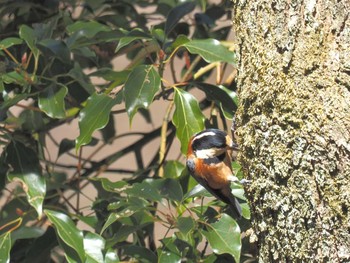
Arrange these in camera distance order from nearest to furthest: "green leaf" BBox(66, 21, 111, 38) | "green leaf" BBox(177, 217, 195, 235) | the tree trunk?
the tree trunk, "green leaf" BBox(177, 217, 195, 235), "green leaf" BBox(66, 21, 111, 38)

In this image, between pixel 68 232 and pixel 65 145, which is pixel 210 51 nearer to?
pixel 68 232

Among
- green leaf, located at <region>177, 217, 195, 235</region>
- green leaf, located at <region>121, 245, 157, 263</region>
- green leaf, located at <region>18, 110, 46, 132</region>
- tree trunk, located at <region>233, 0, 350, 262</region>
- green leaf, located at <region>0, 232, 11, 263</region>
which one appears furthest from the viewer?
green leaf, located at <region>18, 110, 46, 132</region>

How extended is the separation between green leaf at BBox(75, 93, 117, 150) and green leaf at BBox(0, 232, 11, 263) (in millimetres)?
282

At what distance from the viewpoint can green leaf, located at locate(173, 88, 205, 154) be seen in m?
2.05

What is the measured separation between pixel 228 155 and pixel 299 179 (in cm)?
60

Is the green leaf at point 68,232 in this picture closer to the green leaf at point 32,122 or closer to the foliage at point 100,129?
the foliage at point 100,129

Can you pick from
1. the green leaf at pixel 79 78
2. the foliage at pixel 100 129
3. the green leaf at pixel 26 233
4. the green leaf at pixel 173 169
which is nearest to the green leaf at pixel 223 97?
the foliage at pixel 100 129

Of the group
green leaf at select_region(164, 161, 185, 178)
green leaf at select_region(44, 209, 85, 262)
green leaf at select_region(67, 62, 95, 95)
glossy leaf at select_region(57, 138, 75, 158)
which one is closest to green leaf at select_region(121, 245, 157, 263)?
green leaf at select_region(44, 209, 85, 262)

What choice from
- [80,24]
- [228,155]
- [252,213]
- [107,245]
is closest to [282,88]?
[252,213]

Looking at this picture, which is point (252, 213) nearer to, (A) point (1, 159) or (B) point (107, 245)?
(B) point (107, 245)

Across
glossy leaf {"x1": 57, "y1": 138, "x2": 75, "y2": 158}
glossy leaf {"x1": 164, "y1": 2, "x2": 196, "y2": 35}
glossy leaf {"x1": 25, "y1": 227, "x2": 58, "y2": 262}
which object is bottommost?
glossy leaf {"x1": 25, "y1": 227, "x2": 58, "y2": 262}

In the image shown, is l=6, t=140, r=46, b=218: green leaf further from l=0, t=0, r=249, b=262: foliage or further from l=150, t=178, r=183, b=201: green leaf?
l=150, t=178, r=183, b=201: green leaf

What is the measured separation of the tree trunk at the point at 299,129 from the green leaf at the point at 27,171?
2.38 ft

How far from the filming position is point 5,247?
200 cm
